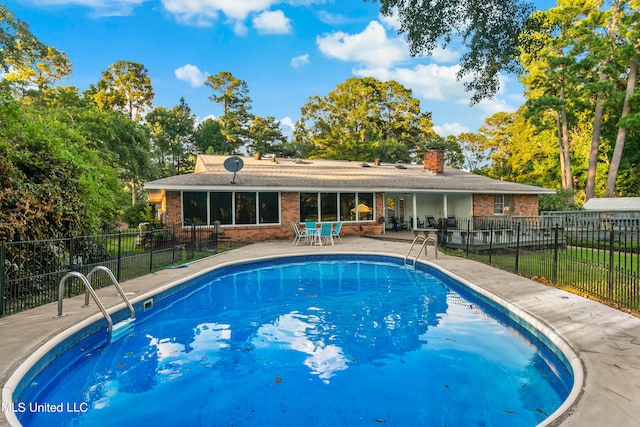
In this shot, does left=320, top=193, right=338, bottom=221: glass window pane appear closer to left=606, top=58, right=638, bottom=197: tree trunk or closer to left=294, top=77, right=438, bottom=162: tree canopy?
left=294, top=77, right=438, bottom=162: tree canopy

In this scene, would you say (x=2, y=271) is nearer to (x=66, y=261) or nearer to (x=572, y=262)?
(x=66, y=261)

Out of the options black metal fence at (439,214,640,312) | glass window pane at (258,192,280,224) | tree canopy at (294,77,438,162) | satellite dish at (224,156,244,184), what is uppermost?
tree canopy at (294,77,438,162)

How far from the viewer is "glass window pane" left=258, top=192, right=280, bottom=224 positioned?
16219 mm

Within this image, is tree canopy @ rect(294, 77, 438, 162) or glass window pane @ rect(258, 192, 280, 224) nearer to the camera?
glass window pane @ rect(258, 192, 280, 224)

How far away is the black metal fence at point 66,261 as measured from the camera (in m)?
5.47

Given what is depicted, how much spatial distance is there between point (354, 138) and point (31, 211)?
32.3 metres

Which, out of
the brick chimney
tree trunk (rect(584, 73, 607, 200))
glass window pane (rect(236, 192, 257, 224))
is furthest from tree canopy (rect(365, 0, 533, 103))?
tree trunk (rect(584, 73, 607, 200))

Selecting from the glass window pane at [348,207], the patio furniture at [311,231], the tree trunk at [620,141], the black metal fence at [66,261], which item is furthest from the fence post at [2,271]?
the tree trunk at [620,141]

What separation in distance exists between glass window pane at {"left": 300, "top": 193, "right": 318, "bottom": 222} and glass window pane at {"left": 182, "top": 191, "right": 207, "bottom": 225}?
15.0 feet

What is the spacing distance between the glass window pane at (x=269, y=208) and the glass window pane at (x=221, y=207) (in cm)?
142

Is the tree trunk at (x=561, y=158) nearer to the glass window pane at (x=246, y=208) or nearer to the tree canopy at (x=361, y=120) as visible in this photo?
the tree canopy at (x=361, y=120)

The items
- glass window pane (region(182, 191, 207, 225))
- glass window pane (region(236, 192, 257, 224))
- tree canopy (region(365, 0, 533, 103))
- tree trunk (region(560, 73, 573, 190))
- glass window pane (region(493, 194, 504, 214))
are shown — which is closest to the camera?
tree canopy (region(365, 0, 533, 103))

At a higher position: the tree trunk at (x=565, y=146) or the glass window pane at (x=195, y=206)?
the tree trunk at (x=565, y=146)

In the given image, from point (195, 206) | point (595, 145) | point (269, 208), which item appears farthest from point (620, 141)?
point (195, 206)
